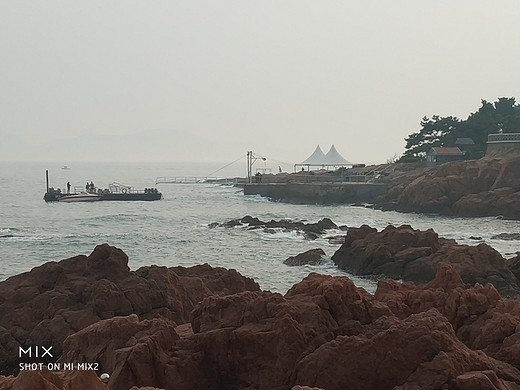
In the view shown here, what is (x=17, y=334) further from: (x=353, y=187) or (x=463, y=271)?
(x=353, y=187)

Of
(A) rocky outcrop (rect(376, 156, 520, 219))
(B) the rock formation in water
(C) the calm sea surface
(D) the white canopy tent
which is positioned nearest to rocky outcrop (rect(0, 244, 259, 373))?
(B) the rock formation in water

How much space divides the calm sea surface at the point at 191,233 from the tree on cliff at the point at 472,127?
62.1 feet

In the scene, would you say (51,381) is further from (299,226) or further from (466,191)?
(466,191)

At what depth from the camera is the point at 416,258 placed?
22797 millimetres

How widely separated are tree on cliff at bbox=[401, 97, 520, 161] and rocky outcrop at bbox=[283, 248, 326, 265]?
1680 inches

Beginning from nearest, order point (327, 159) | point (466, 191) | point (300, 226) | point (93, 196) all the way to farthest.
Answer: point (300, 226), point (466, 191), point (93, 196), point (327, 159)

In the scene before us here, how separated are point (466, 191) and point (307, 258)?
85.4 ft

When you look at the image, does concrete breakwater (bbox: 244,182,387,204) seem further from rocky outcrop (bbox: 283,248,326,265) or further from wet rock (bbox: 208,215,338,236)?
rocky outcrop (bbox: 283,248,326,265)

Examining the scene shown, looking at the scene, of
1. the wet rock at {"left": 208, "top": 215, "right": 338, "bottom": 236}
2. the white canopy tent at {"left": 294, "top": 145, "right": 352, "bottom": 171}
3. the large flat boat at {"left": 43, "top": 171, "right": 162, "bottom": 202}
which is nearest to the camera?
the wet rock at {"left": 208, "top": 215, "right": 338, "bottom": 236}

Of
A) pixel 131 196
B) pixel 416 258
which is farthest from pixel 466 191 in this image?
pixel 131 196

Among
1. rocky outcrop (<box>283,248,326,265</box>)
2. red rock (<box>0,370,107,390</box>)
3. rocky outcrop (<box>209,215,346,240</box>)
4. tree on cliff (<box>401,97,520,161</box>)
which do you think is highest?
tree on cliff (<box>401,97,520,161</box>)

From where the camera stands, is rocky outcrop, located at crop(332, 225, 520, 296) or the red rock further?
rocky outcrop, located at crop(332, 225, 520, 296)

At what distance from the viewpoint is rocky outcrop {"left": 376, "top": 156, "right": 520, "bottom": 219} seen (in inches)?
1725

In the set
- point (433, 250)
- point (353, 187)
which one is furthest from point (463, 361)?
point (353, 187)
